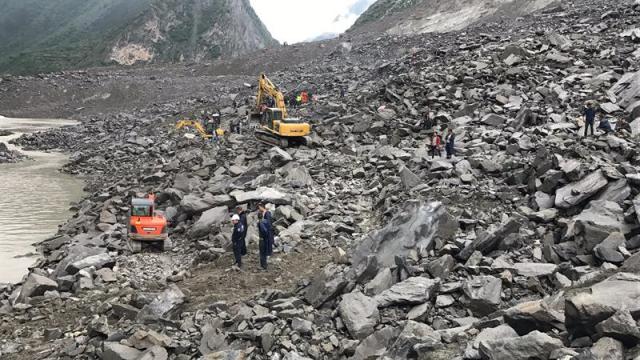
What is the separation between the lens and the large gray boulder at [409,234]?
1187 cm

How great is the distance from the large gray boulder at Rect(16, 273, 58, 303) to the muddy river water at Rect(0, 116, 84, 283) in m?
3.51

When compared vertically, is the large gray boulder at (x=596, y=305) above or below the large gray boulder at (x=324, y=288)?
above

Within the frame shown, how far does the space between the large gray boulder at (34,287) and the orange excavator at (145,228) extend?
284cm

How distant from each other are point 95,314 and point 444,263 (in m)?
7.95

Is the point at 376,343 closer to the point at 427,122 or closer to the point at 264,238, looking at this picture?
the point at 264,238

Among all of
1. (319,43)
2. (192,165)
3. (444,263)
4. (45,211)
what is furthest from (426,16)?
(444,263)

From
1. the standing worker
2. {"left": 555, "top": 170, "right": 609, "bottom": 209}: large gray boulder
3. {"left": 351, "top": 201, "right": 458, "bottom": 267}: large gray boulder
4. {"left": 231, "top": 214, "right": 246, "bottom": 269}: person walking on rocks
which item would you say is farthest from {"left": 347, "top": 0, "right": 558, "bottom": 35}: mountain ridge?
{"left": 231, "top": 214, "right": 246, "bottom": 269}: person walking on rocks

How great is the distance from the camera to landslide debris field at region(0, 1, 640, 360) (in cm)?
852

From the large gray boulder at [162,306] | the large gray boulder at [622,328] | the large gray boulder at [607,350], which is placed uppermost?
the large gray boulder at [622,328]

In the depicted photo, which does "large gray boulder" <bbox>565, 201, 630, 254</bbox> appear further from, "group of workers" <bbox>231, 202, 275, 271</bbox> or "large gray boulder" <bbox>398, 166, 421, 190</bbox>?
"group of workers" <bbox>231, 202, 275, 271</bbox>

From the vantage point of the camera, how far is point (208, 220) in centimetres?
1661

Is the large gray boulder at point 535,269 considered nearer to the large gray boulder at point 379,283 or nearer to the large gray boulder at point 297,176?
the large gray boulder at point 379,283

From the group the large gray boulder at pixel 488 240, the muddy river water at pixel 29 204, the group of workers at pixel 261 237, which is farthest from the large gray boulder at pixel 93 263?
the large gray boulder at pixel 488 240

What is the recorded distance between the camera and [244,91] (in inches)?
1948
